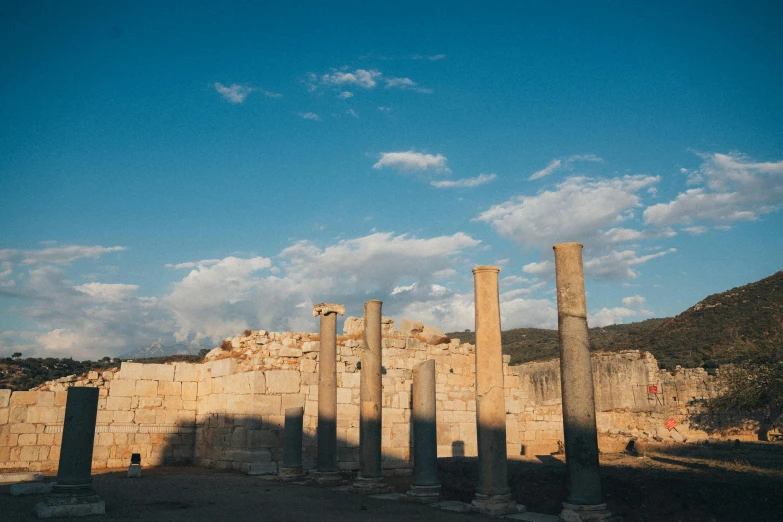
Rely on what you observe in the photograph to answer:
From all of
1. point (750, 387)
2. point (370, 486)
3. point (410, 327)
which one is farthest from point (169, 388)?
point (750, 387)

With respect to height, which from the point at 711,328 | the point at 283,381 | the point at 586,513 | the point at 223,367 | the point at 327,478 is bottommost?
the point at 327,478

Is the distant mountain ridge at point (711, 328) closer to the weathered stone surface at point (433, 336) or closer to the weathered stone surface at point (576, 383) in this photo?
the weathered stone surface at point (433, 336)

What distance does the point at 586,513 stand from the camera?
8.01 meters

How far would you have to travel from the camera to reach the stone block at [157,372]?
17656 mm

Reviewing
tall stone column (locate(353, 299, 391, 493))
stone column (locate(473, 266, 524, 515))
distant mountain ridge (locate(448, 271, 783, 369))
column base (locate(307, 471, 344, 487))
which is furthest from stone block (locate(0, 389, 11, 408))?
distant mountain ridge (locate(448, 271, 783, 369))

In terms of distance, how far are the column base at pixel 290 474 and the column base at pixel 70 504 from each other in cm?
557

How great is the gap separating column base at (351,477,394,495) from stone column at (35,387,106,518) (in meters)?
5.06

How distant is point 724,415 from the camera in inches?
1039

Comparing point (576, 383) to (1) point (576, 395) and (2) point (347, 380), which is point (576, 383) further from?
(2) point (347, 380)

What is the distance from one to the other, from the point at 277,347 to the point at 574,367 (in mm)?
10366

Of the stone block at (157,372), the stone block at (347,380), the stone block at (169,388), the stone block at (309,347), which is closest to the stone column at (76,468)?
the stone block at (309,347)

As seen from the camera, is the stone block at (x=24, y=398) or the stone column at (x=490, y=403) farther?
the stone block at (x=24, y=398)

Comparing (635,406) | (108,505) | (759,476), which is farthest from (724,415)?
(108,505)

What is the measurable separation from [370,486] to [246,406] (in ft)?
16.1
